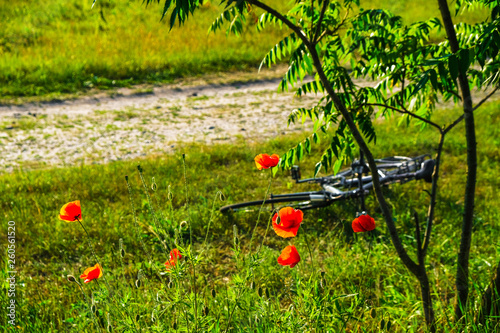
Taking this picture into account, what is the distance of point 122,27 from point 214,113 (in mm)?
8674

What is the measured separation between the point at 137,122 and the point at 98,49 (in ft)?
19.0

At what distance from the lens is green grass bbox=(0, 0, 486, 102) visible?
40.7 feet

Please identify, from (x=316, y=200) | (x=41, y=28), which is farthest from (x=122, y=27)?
(x=316, y=200)

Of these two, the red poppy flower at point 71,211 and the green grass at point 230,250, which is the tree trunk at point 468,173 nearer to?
the green grass at point 230,250

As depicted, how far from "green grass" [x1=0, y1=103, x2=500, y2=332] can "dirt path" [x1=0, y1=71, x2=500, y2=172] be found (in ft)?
3.39

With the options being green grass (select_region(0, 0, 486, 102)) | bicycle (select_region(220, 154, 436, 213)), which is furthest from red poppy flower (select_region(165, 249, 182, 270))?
green grass (select_region(0, 0, 486, 102))

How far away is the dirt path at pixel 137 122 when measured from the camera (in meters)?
8.11

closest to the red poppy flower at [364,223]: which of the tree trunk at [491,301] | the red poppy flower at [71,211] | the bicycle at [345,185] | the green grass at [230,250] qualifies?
the green grass at [230,250]

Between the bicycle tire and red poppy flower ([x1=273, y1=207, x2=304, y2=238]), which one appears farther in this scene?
the bicycle tire

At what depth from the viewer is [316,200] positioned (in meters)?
5.46

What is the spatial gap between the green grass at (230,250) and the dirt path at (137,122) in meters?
1.03

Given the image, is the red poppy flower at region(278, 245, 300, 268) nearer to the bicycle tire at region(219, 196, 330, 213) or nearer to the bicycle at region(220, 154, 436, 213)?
the bicycle at region(220, 154, 436, 213)

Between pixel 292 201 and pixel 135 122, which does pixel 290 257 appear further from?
pixel 135 122

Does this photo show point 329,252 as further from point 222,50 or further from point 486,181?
point 222,50
